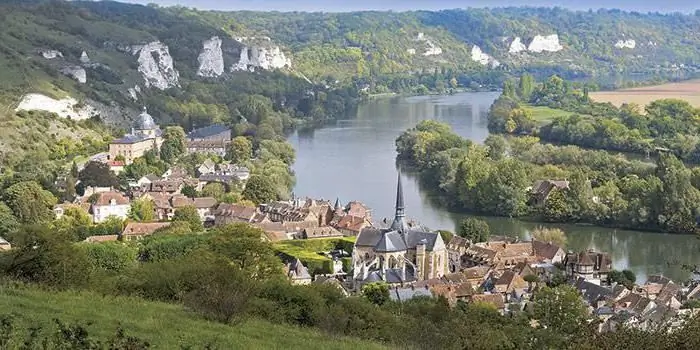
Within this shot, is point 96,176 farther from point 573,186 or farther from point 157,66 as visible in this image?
point 157,66

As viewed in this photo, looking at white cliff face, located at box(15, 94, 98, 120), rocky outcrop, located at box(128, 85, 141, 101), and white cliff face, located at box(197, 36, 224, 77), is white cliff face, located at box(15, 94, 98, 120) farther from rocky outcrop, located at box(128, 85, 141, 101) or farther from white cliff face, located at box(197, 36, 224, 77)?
white cliff face, located at box(197, 36, 224, 77)

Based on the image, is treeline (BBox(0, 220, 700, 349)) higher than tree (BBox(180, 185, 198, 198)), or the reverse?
treeline (BBox(0, 220, 700, 349))

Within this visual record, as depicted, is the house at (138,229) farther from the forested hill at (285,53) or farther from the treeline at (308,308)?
the forested hill at (285,53)

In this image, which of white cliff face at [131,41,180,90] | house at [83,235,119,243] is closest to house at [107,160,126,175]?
house at [83,235,119,243]

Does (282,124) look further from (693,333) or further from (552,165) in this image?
(693,333)

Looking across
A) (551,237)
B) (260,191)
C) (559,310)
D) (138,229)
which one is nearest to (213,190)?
(260,191)

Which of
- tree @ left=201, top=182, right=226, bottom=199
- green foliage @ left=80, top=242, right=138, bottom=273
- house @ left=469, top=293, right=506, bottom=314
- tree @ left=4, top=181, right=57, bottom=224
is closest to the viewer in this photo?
house @ left=469, top=293, right=506, bottom=314

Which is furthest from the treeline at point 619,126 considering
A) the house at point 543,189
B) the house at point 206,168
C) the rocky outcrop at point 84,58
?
the rocky outcrop at point 84,58

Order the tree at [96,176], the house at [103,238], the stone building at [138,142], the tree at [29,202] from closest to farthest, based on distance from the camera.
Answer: the house at [103,238]
the tree at [29,202]
the tree at [96,176]
the stone building at [138,142]
